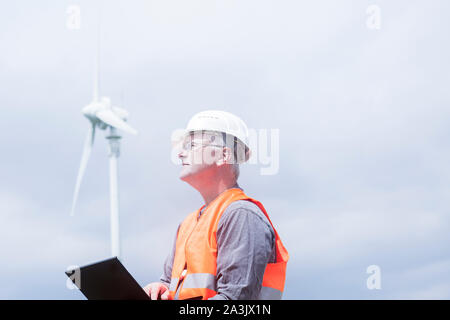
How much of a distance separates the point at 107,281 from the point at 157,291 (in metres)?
0.67

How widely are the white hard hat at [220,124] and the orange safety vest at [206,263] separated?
0.60 meters

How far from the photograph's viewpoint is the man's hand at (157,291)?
17.5 feet

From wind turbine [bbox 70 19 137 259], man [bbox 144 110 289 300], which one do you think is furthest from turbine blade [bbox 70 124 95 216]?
man [bbox 144 110 289 300]

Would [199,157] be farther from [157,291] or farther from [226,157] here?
[157,291]

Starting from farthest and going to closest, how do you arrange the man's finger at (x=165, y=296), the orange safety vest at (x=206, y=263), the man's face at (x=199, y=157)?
the man's face at (x=199, y=157) < the man's finger at (x=165, y=296) < the orange safety vest at (x=206, y=263)

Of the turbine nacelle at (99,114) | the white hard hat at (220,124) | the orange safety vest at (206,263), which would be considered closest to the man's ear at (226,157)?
the white hard hat at (220,124)

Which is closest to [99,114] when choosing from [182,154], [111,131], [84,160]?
[111,131]

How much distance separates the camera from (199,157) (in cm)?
559

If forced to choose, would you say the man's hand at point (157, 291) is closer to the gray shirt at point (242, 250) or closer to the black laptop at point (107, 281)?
the black laptop at point (107, 281)

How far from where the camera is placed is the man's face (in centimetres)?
554

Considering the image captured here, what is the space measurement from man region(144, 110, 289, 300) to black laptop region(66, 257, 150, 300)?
414 millimetres
